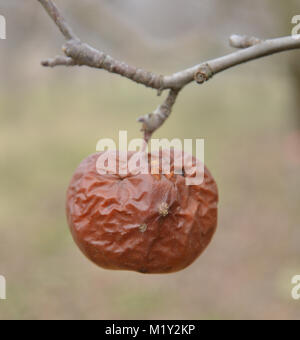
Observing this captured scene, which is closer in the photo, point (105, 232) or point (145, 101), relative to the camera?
point (105, 232)

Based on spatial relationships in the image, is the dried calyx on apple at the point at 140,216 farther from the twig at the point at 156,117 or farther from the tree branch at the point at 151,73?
the tree branch at the point at 151,73

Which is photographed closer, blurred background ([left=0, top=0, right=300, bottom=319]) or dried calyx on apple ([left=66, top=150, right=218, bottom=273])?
dried calyx on apple ([left=66, top=150, right=218, bottom=273])

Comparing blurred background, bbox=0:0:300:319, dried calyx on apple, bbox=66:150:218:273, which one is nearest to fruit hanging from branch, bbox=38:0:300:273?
dried calyx on apple, bbox=66:150:218:273

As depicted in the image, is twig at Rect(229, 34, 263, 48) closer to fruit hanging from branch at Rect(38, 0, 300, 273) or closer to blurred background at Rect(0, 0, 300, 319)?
fruit hanging from branch at Rect(38, 0, 300, 273)

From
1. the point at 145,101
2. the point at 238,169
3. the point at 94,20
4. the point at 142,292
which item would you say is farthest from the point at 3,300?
the point at 145,101
